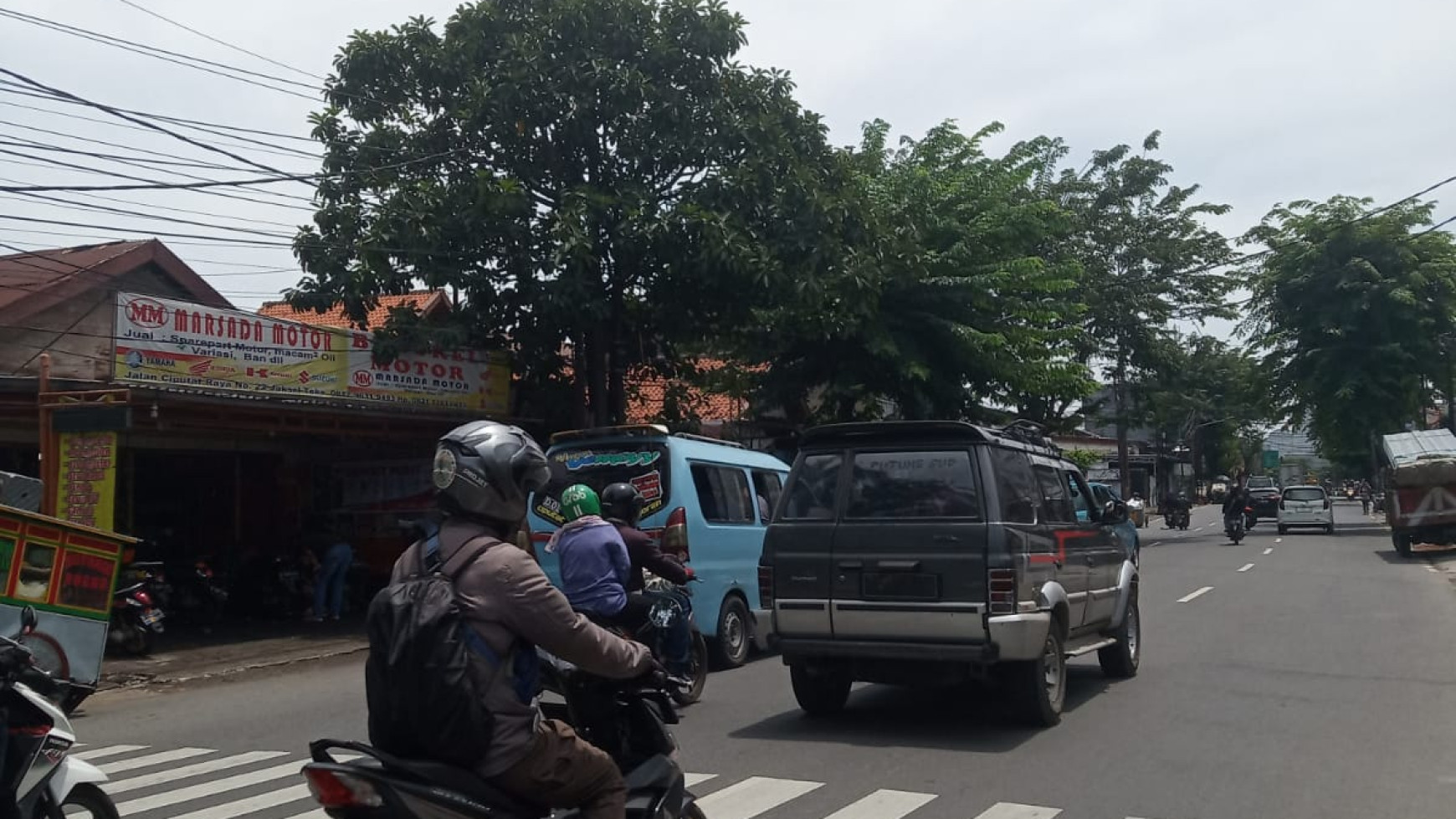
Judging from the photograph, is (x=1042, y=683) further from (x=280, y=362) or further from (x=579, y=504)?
(x=280, y=362)

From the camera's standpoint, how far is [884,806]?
A: 252 inches

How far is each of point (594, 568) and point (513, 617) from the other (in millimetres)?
3599

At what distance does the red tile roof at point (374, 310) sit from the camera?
18.2m

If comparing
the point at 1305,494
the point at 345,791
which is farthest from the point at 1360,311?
the point at 345,791

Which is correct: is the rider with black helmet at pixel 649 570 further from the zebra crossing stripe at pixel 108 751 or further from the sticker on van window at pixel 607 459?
the zebra crossing stripe at pixel 108 751

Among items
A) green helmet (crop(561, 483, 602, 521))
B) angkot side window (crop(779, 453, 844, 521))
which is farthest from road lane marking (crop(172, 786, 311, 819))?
angkot side window (crop(779, 453, 844, 521))

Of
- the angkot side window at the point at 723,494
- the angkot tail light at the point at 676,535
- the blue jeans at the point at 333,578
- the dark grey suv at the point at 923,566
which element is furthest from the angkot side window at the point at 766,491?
the blue jeans at the point at 333,578

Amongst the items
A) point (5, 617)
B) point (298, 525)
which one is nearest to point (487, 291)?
point (298, 525)

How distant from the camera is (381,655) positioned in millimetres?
3275

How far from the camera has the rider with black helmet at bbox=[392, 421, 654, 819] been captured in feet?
10.9

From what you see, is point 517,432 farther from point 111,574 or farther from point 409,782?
point 111,574

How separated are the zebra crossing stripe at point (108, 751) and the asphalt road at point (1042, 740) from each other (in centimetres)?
4

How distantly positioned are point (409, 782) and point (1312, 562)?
24.6 metres

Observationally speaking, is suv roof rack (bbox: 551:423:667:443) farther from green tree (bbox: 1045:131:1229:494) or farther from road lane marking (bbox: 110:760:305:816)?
green tree (bbox: 1045:131:1229:494)
